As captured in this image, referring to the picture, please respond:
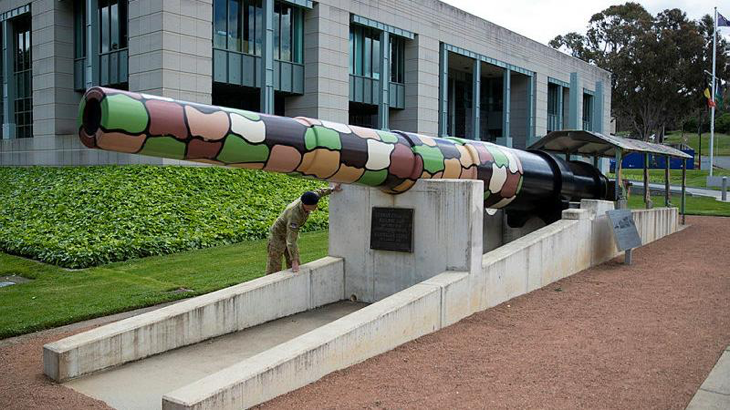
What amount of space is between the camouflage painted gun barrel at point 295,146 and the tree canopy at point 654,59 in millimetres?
48007

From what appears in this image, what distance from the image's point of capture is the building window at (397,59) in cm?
3045

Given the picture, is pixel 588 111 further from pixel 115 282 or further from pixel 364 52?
pixel 115 282

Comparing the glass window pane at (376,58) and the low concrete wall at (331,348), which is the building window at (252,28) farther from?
the low concrete wall at (331,348)

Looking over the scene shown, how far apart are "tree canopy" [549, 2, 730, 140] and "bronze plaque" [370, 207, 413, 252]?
49.7 m

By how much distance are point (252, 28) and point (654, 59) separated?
38.0m

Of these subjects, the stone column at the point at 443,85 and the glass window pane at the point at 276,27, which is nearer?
the glass window pane at the point at 276,27

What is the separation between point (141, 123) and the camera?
4.41 meters

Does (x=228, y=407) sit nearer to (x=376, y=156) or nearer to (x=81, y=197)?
(x=376, y=156)

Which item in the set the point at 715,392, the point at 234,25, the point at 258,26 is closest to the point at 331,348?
the point at 715,392

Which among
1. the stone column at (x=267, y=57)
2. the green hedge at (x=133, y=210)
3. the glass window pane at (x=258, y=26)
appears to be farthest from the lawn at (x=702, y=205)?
the glass window pane at (x=258, y=26)

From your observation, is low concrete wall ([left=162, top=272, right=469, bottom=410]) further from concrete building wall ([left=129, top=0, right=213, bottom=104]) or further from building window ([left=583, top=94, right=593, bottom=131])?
building window ([left=583, top=94, right=593, bottom=131])

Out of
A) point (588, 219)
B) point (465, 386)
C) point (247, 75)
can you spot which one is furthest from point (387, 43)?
point (465, 386)

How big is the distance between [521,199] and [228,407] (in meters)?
5.95

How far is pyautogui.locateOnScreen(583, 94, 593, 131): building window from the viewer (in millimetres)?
50278
